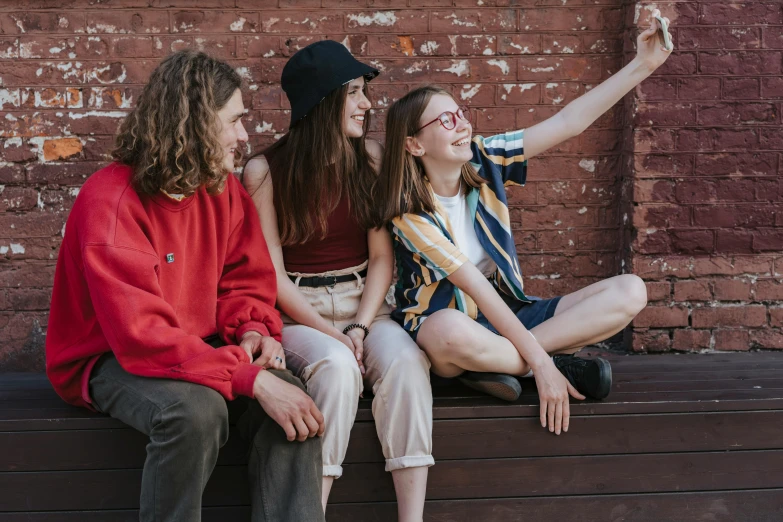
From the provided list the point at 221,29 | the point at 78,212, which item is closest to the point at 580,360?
the point at 78,212

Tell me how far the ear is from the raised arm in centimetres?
39

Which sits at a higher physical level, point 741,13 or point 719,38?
point 741,13

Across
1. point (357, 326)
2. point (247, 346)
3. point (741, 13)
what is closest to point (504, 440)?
point (357, 326)

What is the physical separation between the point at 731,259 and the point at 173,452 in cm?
264

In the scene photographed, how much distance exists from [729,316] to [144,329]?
2647 mm

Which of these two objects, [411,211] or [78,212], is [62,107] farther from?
[411,211]

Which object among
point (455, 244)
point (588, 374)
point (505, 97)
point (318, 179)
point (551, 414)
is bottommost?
point (551, 414)

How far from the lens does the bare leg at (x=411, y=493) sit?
2.64m

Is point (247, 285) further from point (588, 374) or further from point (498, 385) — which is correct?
point (588, 374)

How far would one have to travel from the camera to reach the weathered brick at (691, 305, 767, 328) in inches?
151

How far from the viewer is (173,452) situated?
234 cm

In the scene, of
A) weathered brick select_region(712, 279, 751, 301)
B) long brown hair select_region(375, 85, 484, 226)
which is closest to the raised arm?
long brown hair select_region(375, 85, 484, 226)

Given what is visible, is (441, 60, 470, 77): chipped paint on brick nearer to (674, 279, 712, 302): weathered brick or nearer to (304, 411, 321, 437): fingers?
(674, 279, 712, 302): weathered brick

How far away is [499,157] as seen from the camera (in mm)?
3148
